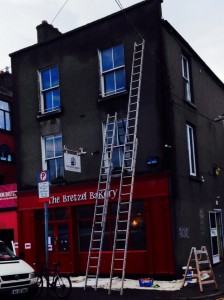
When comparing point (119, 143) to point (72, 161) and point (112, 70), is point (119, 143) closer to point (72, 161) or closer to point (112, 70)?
point (72, 161)

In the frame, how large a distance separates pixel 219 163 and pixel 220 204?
214cm

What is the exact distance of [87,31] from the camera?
1916 cm

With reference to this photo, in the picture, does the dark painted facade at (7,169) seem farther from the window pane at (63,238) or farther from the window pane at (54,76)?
the window pane at (54,76)

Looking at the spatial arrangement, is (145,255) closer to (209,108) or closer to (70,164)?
(70,164)

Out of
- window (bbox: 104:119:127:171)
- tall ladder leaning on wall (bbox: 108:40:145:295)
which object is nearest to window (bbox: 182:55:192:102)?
tall ladder leaning on wall (bbox: 108:40:145:295)

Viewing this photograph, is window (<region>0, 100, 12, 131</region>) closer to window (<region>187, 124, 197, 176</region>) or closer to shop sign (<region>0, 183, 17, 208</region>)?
shop sign (<region>0, 183, 17, 208</region>)

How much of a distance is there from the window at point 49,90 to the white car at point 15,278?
8431 millimetres

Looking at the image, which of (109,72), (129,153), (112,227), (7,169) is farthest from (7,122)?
(112,227)

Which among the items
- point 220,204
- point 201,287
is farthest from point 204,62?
point 201,287

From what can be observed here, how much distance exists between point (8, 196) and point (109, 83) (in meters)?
7.33

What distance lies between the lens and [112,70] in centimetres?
1833

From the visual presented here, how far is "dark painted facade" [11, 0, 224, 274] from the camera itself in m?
16.6

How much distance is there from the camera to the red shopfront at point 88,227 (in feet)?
53.4

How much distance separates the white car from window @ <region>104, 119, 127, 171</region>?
19.9 feet
